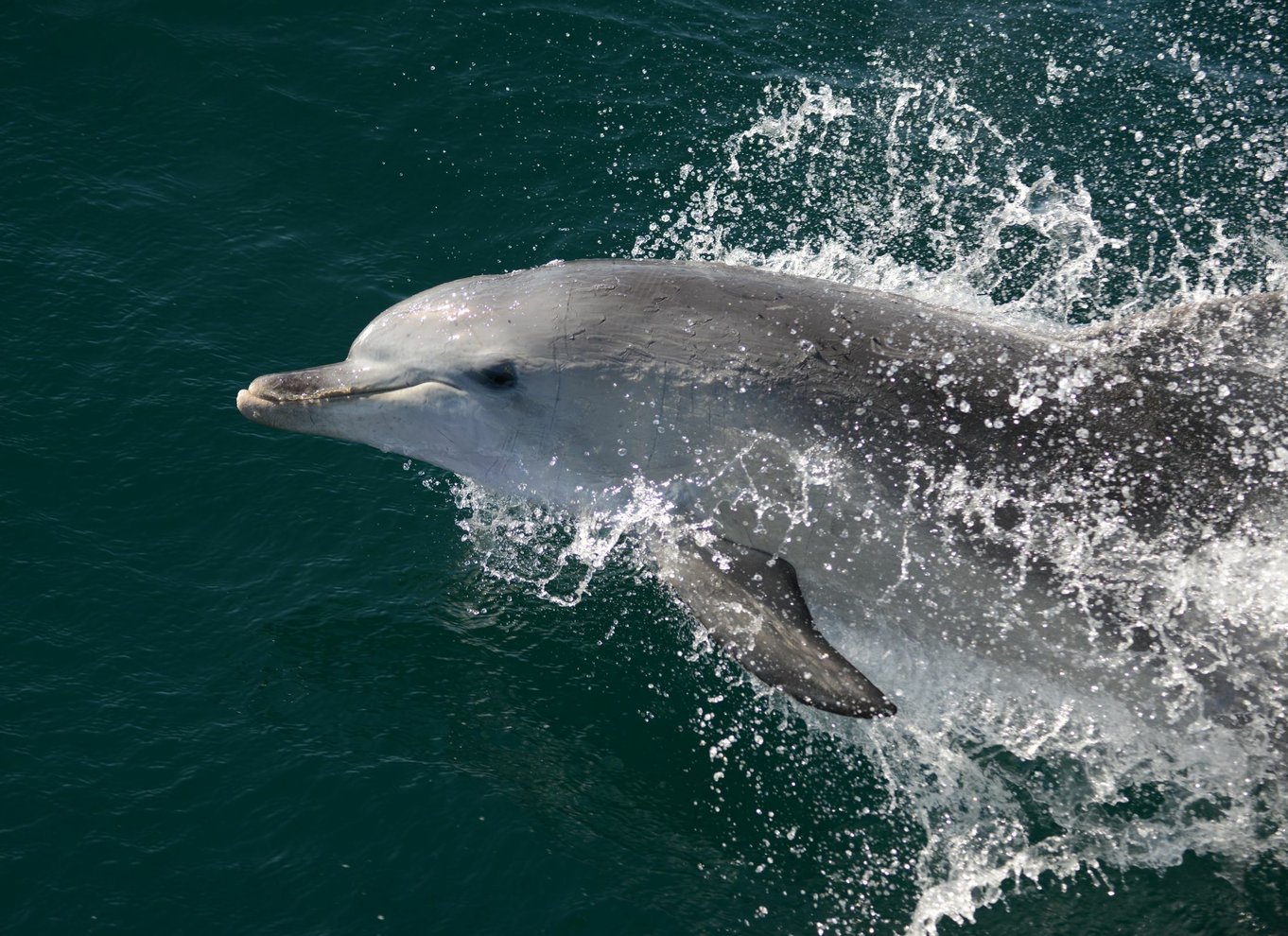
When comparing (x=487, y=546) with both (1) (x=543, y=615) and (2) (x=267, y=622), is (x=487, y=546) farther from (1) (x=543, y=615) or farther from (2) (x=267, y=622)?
(2) (x=267, y=622)

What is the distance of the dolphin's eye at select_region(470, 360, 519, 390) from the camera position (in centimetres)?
805

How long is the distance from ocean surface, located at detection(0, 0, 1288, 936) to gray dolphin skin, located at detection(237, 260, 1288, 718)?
0.70 metres

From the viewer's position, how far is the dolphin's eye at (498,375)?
317 inches

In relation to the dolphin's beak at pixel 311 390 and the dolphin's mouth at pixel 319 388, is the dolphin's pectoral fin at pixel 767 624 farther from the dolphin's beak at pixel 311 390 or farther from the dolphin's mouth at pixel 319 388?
the dolphin's beak at pixel 311 390

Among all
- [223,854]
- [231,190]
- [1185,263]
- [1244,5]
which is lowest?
[223,854]

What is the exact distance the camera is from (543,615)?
31.0ft

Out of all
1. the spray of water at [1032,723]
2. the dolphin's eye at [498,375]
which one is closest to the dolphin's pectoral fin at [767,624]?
the spray of water at [1032,723]

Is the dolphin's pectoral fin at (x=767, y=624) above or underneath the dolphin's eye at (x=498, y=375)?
underneath

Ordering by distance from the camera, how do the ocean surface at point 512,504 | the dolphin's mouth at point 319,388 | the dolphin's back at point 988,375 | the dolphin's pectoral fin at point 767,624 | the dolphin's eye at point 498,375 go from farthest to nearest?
1. the dolphin's mouth at point 319,388
2. the dolphin's eye at point 498,375
3. the ocean surface at point 512,504
4. the dolphin's back at point 988,375
5. the dolphin's pectoral fin at point 767,624

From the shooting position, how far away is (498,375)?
8.10m

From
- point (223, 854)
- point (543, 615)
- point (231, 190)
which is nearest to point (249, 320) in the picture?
point (231, 190)

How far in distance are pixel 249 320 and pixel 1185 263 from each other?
29.2ft

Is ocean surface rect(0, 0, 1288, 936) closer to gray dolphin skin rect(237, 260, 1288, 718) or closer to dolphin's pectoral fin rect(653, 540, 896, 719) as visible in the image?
gray dolphin skin rect(237, 260, 1288, 718)

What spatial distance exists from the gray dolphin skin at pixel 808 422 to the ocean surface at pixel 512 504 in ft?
2.31
